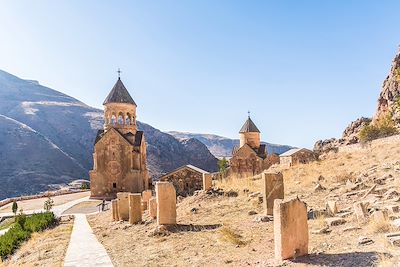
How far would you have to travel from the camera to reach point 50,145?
3455 inches

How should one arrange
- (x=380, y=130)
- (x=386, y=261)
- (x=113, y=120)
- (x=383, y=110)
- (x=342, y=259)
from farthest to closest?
(x=383, y=110), (x=380, y=130), (x=113, y=120), (x=342, y=259), (x=386, y=261)

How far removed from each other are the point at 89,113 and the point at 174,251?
11926cm

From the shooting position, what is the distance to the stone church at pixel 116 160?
1296 inches

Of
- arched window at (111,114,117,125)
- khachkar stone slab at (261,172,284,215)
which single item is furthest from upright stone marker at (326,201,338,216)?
arched window at (111,114,117,125)

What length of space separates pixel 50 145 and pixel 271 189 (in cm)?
8788

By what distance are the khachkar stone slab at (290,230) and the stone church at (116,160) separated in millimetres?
28523

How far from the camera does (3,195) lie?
66.7 meters

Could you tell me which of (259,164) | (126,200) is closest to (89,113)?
(259,164)

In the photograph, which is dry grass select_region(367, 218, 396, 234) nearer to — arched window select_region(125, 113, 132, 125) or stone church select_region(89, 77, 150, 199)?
stone church select_region(89, 77, 150, 199)

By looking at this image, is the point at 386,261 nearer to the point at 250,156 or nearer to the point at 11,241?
the point at 11,241

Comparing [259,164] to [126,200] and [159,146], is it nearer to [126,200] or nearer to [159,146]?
[126,200]

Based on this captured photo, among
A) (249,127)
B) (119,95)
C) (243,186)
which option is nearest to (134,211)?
(243,186)

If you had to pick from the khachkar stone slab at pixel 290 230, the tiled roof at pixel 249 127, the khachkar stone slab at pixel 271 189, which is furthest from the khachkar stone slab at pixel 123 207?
the tiled roof at pixel 249 127

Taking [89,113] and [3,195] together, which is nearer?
[3,195]
